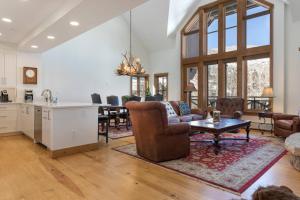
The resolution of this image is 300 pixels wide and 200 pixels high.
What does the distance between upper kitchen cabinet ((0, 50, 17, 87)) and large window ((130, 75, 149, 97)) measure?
4.76 meters

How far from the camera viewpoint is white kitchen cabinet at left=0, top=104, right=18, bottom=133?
220 inches

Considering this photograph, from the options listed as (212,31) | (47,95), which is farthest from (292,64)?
(47,95)

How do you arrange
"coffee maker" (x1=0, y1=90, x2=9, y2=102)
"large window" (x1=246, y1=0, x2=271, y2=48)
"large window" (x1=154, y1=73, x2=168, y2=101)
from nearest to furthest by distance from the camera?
"coffee maker" (x1=0, y1=90, x2=9, y2=102), "large window" (x1=246, y1=0, x2=271, y2=48), "large window" (x1=154, y1=73, x2=168, y2=101)

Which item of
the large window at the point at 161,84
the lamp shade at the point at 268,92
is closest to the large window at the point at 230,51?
the lamp shade at the point at 268,92

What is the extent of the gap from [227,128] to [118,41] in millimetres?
6706

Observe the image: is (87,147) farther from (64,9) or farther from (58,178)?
(64,9)

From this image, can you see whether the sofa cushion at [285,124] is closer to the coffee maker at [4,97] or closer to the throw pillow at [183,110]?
the throw pillow at [183,110]

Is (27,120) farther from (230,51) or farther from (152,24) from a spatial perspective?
(230,51)

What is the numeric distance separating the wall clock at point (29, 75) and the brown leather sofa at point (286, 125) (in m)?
6.91

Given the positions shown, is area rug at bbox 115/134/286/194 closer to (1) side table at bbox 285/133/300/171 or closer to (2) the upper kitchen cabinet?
(1) side table at bbox 285/133/300/171

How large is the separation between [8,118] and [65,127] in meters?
3.02

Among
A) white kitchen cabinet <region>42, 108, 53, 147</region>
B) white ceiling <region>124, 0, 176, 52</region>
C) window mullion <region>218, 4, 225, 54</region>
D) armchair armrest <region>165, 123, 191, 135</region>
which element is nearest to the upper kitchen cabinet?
white kitchen cabinet <region>42, 108, 53, 147</region>

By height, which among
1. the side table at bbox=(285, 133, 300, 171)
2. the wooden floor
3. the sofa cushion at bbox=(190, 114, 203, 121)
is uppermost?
the sofa cushion at bbox=(190, 114, 203, 121)

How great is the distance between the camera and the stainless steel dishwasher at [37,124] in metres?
4.28
